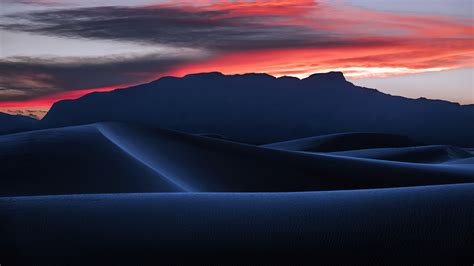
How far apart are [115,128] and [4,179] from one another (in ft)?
40.0

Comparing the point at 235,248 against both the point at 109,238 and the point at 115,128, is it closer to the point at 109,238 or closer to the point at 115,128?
the point at 109,238

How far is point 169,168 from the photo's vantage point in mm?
19547

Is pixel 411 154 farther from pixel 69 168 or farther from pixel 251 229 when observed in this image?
pixel 251 229

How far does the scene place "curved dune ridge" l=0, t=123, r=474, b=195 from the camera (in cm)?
1638

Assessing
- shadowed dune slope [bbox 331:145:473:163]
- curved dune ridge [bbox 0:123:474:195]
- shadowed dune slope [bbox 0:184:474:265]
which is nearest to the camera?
shadowed dune slope [bbox 0:184:474:265]

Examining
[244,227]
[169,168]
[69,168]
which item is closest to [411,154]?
[169,168]

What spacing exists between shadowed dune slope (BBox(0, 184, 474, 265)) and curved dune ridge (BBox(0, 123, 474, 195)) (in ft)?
23.9

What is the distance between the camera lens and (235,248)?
21.5 ft

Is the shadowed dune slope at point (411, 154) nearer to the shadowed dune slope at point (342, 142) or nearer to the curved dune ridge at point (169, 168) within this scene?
the shadowed dune slope at point (342, 142)

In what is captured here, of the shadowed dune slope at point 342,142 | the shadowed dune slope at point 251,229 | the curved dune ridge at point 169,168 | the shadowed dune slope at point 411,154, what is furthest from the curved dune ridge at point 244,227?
the shadowed dune slope at point 342,142

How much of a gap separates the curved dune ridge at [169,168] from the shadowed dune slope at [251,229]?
7.29 metres

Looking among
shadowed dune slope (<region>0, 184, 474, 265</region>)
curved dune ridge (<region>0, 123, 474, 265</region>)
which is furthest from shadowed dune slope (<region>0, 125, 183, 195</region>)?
shadowed dune slope (<region>0, 184, 474, 265</region>)

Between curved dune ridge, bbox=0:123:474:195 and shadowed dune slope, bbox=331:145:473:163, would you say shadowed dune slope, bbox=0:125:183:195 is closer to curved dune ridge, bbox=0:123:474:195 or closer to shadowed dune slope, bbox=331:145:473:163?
curved dune ridge, bbox=0:123:474:195

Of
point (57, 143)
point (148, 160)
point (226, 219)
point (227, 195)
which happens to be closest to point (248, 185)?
point (148, 160)
